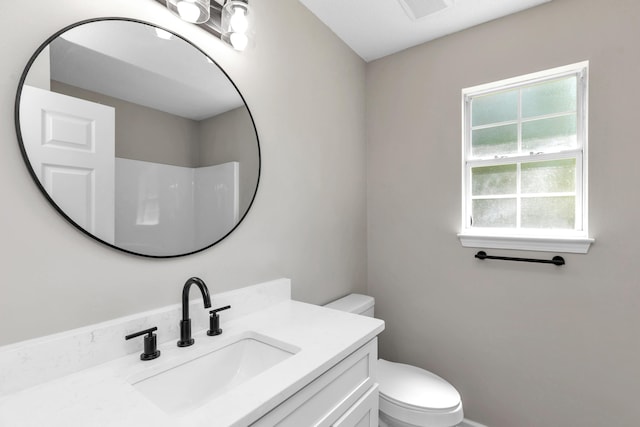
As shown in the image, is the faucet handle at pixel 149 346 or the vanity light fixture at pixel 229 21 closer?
the faucet handle at pixel 149 346

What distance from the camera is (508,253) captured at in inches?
70.6

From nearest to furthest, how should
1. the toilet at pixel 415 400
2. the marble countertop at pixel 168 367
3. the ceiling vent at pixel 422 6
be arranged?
the marble countertop at pixel 168 367 < the toilet at pixel 415 400 < the ceiling vent at pixel 422 6

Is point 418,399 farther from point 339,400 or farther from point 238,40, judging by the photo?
point 238,40

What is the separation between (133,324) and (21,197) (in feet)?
1.52

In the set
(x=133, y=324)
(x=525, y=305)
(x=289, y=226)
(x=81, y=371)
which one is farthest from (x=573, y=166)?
(x=81, y=371)

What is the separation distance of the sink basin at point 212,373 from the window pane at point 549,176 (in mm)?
1687

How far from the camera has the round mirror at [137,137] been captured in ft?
2.69

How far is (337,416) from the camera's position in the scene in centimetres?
96

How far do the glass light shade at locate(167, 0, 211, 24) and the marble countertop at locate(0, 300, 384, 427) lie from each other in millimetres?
1129

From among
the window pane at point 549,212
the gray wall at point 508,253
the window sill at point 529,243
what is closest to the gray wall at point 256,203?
the gray wall at point 508,253

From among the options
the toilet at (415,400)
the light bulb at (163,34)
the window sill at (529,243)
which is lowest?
the toilet at (415,400)

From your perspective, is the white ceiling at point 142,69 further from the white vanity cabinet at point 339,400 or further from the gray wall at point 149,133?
the white vanity cabinet at point 339,400

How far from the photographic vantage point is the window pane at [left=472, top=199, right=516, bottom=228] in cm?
186

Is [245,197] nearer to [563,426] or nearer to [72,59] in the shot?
[72,59]
